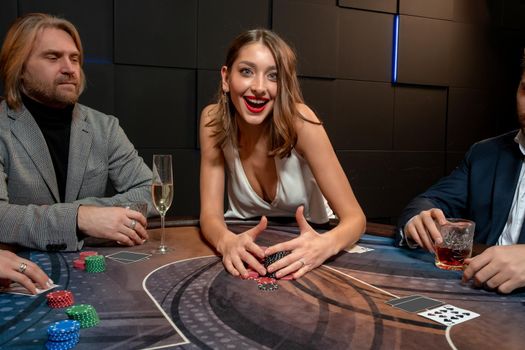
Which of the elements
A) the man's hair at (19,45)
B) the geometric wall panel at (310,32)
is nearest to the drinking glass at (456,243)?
the man's hair at (19,45)

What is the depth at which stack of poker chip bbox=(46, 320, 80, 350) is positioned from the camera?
31.5 inches

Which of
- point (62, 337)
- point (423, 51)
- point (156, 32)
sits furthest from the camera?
point (423, 51)

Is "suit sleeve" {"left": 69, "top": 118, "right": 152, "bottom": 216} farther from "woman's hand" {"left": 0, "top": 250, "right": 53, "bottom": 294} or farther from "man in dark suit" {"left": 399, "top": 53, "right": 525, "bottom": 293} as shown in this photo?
"man in dark suit" {"left": 399, "top": 53, "right": 525, "bottom": 293}

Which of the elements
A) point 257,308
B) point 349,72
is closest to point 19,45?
point 257,308

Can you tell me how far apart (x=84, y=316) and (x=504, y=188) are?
1.55 metres

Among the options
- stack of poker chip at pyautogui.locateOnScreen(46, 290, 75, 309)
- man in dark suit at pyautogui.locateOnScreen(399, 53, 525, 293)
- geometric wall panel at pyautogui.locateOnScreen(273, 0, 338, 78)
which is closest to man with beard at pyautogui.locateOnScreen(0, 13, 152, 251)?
stack of poker chip at pyautogui.locateOnScreen(46, 290, 75, 309)

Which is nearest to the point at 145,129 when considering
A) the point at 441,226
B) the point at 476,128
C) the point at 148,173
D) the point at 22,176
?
the point at 148,173

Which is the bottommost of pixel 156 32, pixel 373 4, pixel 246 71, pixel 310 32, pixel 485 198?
pixel 485 198

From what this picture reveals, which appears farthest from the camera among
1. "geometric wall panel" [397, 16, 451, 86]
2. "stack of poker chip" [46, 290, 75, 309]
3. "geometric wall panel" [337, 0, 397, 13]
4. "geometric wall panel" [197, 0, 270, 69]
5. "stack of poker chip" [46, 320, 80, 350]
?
"geometric wall panel" [397, 16, 451, 86]

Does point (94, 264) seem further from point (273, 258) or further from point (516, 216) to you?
point (516, 216)

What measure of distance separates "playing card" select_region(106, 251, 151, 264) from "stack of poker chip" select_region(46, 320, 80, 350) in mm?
542

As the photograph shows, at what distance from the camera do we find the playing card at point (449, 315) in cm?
96

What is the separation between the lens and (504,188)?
5.90 ft

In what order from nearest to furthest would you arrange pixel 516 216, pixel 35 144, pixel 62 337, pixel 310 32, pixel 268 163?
pixel 62 337, pixel 516 216, pixel 35 144, pixel 268 163, pixel 310 32
